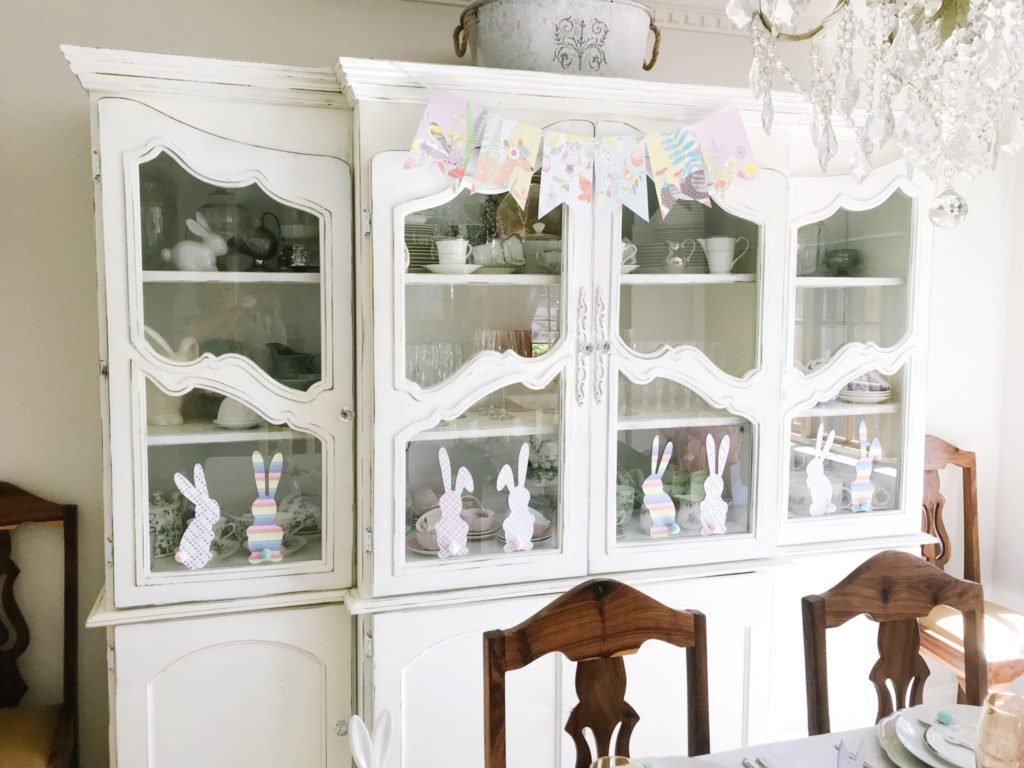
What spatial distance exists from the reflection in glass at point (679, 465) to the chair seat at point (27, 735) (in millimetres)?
1361

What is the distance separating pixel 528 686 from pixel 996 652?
4.15 ft

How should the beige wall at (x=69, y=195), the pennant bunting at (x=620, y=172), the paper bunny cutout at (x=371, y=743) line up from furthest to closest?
1. the beige wall at (x=69, y=195)
2. the pennant bunting at (x=620, y=172)
3. the paper bunny cutout at (x=371, y=743)

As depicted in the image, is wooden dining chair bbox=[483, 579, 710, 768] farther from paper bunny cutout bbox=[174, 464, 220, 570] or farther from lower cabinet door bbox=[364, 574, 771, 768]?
paper bunny cutout bbox=[174, 464, 220, 570]

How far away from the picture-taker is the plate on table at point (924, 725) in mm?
1164

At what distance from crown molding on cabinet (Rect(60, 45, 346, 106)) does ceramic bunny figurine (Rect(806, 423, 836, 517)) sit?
4.95ft

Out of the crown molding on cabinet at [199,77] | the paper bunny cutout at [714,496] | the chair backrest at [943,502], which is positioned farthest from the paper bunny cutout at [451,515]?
the chair backrest at [943,502]

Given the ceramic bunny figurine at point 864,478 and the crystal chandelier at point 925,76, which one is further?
the ceramic bunny figurine at point 864,478

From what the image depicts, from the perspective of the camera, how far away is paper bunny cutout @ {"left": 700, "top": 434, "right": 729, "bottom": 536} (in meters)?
2.01

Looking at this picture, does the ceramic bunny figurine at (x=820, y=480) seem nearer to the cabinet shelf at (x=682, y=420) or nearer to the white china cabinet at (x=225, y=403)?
the cabinet shelf at (x=682, y=420)

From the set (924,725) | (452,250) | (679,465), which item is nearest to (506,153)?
(452,250)

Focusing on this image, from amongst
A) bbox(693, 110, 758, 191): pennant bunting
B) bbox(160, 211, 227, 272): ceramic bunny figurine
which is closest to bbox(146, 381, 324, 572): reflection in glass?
bbox(160, 211, 227, 272): ceramic bunny figurine

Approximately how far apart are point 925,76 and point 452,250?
105cm

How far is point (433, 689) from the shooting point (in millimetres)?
1787

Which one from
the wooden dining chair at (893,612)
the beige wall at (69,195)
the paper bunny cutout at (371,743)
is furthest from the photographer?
the beige wall at (69,195)
